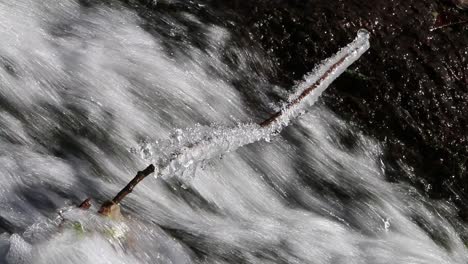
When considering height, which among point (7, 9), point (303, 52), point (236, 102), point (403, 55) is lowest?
point (7, 9)

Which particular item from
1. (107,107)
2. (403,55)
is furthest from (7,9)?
(403,55)

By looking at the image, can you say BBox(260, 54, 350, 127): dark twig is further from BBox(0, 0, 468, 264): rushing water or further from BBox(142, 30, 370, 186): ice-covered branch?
BBox(0, 0, 468, 264): rushing water

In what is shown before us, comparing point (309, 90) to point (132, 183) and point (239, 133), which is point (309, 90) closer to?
point (239, 133)

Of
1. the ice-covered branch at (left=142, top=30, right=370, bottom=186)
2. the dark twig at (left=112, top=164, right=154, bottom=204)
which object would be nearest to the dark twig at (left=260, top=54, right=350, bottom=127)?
the ice-covered branch at (left=142, top=30, right=370, bottom=186)

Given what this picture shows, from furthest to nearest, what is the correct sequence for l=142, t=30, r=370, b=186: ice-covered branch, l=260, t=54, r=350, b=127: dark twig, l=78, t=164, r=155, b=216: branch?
l=260, t=54, r=350, b=127: dark twig → l=142, t=30, r=370, b=186: ice-covered branch → l=78, t=164, r=155, b=216: branch

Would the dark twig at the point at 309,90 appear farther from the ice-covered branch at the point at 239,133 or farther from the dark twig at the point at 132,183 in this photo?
the dark twig at the point at 132,183

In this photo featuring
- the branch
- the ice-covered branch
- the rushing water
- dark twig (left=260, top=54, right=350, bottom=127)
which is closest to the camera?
the branch

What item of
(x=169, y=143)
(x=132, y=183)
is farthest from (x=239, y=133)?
(x=132, y=183)

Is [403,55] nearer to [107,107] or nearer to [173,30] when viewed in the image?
[173,30]

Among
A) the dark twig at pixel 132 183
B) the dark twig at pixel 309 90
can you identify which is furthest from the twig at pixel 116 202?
the dark twig at pixel 309 90
